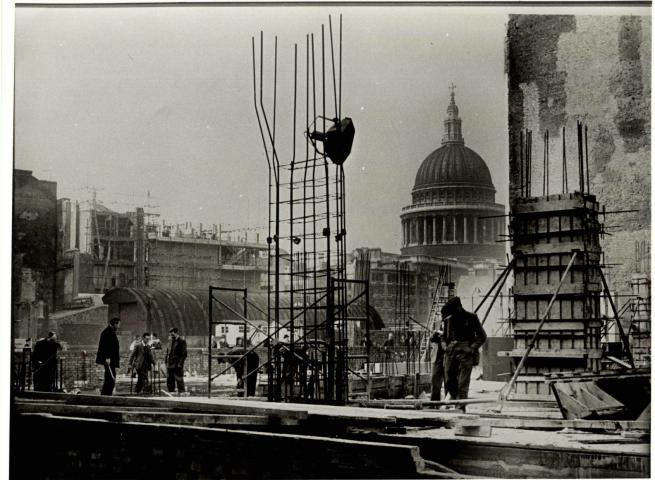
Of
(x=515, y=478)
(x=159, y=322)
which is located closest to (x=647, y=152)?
(x=515, y=478)

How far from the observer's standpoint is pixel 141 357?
52.2ft

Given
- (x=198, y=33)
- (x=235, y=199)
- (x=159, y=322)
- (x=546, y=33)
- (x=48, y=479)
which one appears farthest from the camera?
(x=159, y=322)

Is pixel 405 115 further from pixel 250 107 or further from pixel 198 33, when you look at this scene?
pixel 198 33

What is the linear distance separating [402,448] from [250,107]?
569 cm

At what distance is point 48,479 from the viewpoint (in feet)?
29.1

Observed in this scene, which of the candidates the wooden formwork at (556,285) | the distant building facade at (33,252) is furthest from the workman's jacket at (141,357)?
the wooden formwork at (556,285)

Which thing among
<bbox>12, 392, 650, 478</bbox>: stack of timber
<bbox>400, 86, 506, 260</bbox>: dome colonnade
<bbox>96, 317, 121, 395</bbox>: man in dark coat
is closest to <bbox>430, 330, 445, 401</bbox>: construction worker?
<bbox>400, 86, 506, 260</bbox>: dome colonnade

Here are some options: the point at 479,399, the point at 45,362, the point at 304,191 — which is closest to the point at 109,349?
the point at 45,362

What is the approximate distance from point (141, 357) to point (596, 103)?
9845 mm

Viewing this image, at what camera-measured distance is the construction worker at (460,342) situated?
11.0 m

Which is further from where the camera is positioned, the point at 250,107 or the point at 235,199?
the point at 235,199

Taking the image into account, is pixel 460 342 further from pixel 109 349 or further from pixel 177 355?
pixel 177 355

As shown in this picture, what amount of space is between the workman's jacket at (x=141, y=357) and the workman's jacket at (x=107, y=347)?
2.55m

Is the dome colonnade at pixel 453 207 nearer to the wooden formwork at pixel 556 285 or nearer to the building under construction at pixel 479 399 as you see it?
the wooden formwork at pixel 556 285
